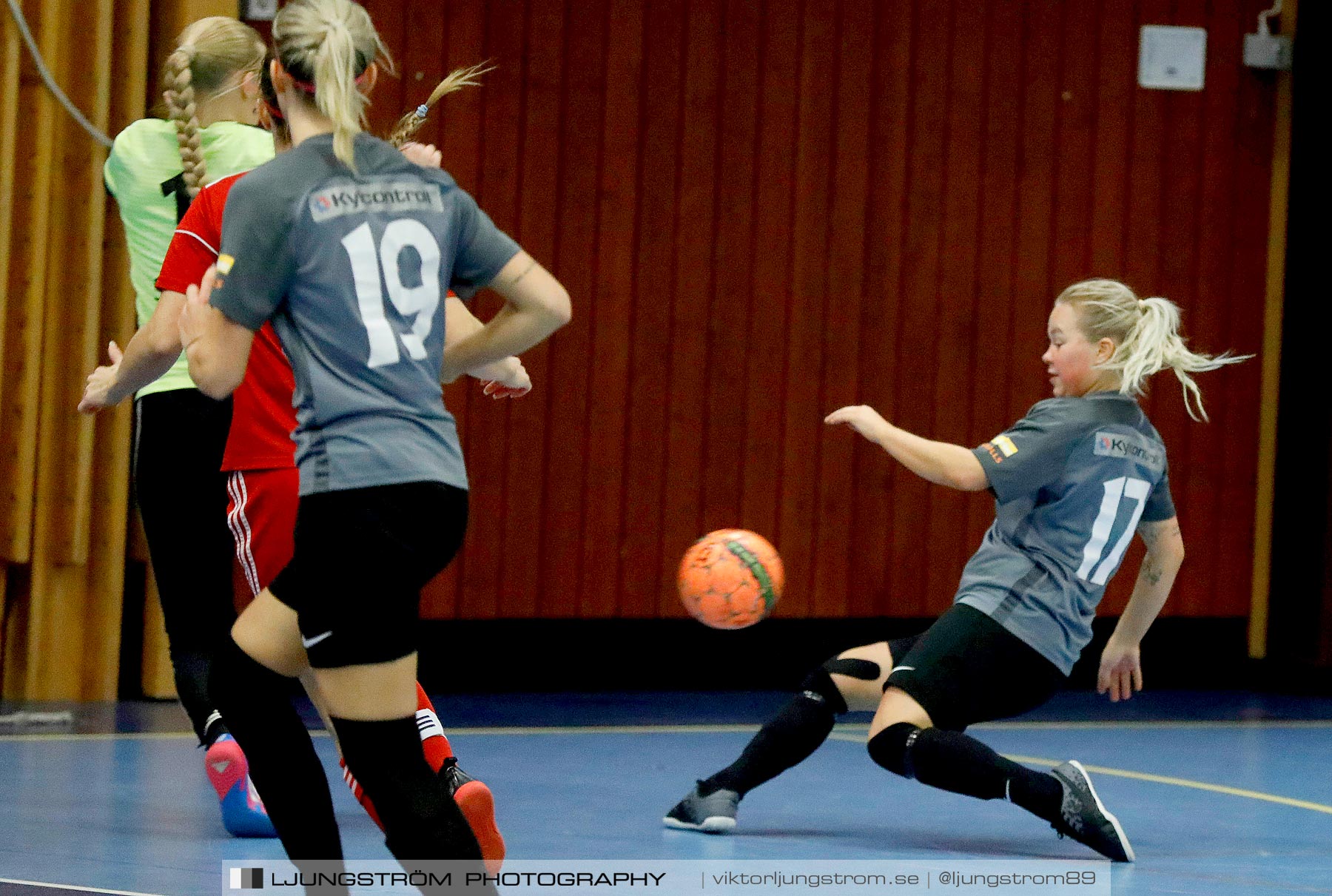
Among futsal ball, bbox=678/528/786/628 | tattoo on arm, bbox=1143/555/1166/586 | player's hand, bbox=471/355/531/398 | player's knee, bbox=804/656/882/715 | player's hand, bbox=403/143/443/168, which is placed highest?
player's hand, bbox=403/143/443/168

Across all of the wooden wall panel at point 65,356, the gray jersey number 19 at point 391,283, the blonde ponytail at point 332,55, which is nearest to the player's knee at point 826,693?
the gray jersey number 19 at point 391,283

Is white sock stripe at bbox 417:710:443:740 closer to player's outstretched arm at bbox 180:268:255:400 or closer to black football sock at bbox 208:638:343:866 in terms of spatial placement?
black football sock at bbox 208:638:343:866

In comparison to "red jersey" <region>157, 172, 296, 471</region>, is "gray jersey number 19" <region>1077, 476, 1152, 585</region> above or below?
below

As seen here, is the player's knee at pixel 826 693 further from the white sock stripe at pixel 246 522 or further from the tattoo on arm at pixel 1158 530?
the white sock stripe at pixel 246 522

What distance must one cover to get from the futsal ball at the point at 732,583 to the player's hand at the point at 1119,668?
0.80m

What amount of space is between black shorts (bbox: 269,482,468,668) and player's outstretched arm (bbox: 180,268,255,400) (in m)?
0.22

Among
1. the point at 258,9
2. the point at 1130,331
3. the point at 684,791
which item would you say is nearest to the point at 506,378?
the point at 1130,331

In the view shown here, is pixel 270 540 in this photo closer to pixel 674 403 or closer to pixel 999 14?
pixel 674 403

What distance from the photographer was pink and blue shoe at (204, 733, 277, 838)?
4266 millimetres

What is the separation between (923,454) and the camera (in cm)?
410

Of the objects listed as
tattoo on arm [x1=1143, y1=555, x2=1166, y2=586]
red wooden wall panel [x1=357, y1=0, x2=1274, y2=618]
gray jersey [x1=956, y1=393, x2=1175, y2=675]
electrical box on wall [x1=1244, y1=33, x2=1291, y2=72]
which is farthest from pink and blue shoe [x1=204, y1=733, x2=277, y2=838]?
electrical box on wall [x1=1244, y1=33, x2=1291, y2=72]

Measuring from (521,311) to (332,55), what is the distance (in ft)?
1.59

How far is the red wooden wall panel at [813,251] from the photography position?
22.9 feet

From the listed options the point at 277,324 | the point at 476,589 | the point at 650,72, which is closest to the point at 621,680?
the point at 476,589
